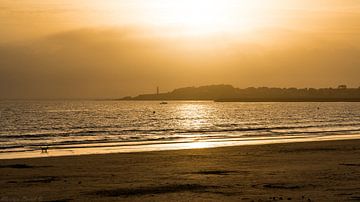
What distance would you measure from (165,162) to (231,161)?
133 inches

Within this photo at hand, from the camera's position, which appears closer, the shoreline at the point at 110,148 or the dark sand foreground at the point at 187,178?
the dark sand foreground at the point at 187,178

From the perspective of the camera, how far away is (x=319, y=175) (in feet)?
74.1

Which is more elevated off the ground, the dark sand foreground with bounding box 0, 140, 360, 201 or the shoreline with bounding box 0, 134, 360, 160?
the dark sand foreground with bounding box 0, 140, 360, 201

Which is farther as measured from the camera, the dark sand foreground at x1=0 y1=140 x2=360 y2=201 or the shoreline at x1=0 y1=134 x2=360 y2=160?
the shoreline at x1=0 y1=134 x2=360 y2=160

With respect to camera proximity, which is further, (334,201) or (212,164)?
(212,164)

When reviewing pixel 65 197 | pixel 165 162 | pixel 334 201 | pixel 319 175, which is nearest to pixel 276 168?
pixel 319 175

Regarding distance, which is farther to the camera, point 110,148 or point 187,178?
point 110,148

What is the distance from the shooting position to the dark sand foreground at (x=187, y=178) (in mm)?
17969

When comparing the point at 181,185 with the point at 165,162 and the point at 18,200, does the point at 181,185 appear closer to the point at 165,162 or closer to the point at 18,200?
the point at 18,200

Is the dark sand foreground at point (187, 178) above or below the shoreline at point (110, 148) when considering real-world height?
above

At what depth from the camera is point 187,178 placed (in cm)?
2217

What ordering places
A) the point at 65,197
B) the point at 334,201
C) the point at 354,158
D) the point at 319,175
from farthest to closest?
the point at 354,158 → the point at 319,175 → the point at 65,197 → the point at 334,201

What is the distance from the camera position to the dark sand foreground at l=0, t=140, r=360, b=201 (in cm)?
1797

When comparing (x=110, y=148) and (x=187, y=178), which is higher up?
(x=187, y=178)
